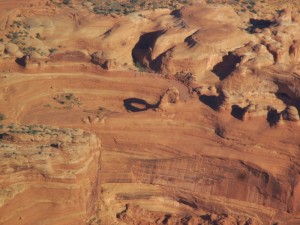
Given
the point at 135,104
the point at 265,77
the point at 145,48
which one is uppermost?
the point at 265,77

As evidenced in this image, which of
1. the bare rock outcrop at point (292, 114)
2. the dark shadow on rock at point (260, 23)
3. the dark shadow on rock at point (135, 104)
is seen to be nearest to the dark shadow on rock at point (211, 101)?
the dark shadow on rock at point (135, 104)

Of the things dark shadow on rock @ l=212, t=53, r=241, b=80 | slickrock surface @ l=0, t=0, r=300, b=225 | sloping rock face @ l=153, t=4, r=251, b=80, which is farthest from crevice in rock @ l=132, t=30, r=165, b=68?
dark shadow on rock @ l=212, t=53, r=241, b=80

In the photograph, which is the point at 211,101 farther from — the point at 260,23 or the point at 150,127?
the point at 260,23

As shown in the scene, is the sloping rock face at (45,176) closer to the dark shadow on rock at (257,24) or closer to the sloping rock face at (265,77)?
the sloping rock face at (265,77)

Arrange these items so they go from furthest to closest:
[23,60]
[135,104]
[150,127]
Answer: [135,104] < [23,60] < [150,127]

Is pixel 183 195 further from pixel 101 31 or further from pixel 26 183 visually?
pixel 101 31

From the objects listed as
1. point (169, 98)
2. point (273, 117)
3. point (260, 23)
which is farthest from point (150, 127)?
point (260, 23)
